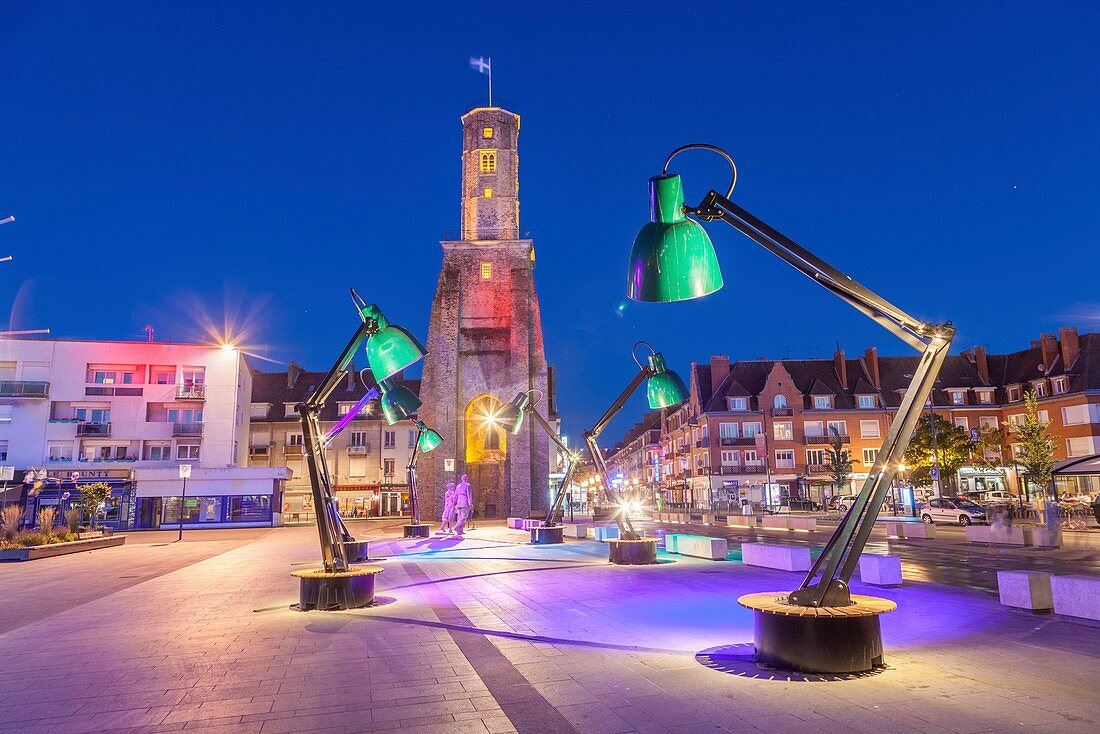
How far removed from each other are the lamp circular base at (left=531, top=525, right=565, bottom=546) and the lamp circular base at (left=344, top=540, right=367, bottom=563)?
7.18m

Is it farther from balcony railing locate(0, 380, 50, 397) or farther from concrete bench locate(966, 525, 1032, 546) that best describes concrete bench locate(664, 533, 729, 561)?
balcony railing locate(0, 380, 50, 397)

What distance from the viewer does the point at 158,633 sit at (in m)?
9.94

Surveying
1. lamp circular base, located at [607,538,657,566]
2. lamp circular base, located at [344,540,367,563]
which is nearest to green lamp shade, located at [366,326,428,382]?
lamp circular base, located at [607,538,657,566]

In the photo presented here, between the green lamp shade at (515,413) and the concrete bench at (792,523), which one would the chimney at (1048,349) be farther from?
the green lamp shade at (515,413)

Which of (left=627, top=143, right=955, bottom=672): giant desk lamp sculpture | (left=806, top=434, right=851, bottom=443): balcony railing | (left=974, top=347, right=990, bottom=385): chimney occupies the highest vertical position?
(left=974, top=347, right=990, bottom=385): chimney

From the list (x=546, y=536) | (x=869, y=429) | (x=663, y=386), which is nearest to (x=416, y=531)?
(x=546, y=536)

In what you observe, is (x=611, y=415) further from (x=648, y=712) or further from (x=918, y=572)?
(x=648, y=712)

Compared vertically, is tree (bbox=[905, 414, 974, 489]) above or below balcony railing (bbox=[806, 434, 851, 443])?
below

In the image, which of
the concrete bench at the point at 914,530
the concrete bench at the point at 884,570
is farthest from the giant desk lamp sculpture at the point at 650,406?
the concrete bench at the point at 914,530

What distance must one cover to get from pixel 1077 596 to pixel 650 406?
7.67 m

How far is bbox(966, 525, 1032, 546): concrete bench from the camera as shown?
2209 centimetres

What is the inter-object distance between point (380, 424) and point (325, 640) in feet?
183

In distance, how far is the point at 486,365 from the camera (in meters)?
54.0

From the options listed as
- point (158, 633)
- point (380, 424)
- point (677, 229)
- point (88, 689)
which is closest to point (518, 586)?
point (158, 633)
